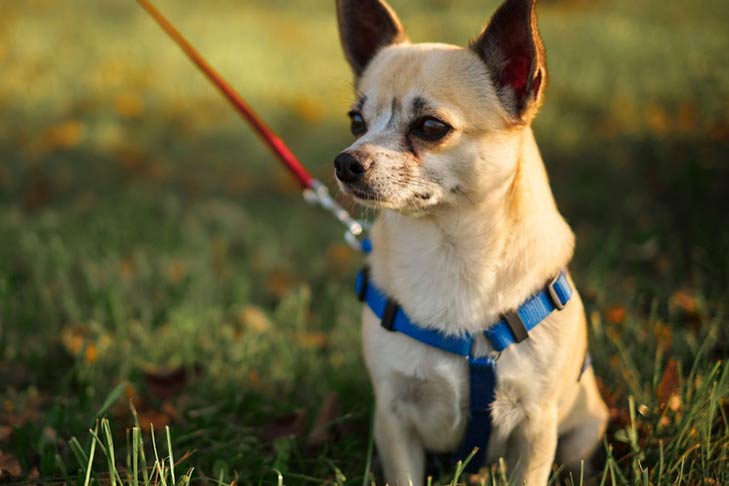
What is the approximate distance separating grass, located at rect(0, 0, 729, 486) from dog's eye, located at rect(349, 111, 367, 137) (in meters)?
0.18

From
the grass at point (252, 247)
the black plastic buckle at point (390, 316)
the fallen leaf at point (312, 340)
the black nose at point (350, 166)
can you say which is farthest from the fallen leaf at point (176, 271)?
the black nose at point (350, 166)

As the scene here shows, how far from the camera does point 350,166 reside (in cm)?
190

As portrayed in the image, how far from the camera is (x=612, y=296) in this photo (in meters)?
3.30

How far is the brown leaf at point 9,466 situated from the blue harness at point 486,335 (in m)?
1.12

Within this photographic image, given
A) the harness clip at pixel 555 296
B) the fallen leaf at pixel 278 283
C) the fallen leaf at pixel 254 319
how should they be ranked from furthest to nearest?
the fallen leaf at pixel 278 283 → the fallen leaf at pixel 254 319 → the harness clip at pixel 555 296

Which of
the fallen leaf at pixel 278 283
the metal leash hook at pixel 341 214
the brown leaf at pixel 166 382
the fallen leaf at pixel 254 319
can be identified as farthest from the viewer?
the fallen leaf at pixel 278 283

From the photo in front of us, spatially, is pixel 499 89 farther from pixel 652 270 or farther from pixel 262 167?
pixel 262 167

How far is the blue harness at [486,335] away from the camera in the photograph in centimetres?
195

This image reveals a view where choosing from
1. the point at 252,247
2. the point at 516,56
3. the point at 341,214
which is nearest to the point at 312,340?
the point at 341,214

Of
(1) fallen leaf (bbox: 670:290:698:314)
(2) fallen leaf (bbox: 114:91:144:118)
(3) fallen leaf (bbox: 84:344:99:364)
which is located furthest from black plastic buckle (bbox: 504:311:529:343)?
(2) fallen leaf (bbox: 114:91:144:118)

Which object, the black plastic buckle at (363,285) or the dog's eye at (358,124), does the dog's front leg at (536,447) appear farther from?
the dog's eye at (358,124)

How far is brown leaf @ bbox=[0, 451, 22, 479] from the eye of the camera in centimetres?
198

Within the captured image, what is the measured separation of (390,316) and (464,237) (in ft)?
1.02

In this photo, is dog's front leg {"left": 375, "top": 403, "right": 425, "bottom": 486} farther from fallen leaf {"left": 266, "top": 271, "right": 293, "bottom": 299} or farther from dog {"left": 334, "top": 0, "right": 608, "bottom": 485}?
fallen leaf {"left": 266, "top": 271, "right": 293, "bottom": 299}
